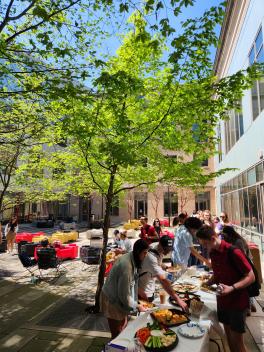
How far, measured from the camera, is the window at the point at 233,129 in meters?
14.1

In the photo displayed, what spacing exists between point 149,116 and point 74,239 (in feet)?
49.6

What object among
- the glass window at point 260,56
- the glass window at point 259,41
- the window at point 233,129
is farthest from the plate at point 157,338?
the glass window at point 259,41

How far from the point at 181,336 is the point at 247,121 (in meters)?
11.5

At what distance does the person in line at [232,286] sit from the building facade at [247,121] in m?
5.67

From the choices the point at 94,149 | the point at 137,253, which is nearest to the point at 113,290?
the point at 137,253

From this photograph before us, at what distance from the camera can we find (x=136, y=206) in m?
36.5

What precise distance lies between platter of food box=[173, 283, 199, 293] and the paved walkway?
88 cm

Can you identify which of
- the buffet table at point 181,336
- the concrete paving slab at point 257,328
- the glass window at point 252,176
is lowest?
the concrete paving slab at point 257,328

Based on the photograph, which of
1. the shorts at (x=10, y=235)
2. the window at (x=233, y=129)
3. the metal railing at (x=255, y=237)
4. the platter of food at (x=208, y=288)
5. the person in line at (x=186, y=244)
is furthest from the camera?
the shorts at (x=10, y=235)

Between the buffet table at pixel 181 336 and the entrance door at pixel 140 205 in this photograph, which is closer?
the buffet table at pixel 181 336

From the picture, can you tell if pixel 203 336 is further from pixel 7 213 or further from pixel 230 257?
pixel 7 213

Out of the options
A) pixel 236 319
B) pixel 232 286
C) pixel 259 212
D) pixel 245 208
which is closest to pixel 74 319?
pixel 236 319

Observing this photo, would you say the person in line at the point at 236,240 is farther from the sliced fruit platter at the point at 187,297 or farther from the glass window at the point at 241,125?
the glass window at the point at 241,125

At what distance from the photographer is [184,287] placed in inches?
179
